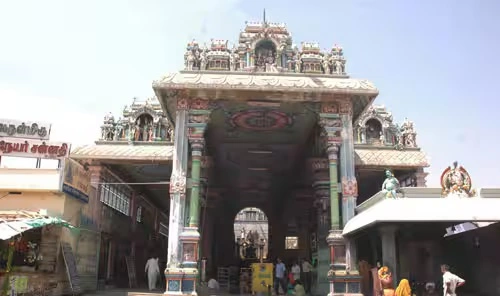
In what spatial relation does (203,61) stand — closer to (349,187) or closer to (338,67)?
(338,67)

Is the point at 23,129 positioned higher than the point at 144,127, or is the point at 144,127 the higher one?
the point at 144,127

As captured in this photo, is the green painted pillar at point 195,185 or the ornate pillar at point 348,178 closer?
the ornate pillar at point 348,178

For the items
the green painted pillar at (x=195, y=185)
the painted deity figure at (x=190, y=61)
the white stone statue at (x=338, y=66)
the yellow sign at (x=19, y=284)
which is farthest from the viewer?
the white stone statue at (x=338, y=66)

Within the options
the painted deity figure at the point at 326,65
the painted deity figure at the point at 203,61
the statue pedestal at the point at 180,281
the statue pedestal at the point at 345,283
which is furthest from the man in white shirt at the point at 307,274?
the painted deity figure at the point at 203,61

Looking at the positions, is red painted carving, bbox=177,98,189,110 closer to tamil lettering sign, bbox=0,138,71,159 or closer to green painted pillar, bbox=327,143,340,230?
tamil lettering sign, bbox=0,138,71,159

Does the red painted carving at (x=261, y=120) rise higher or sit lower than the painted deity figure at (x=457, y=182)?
higher

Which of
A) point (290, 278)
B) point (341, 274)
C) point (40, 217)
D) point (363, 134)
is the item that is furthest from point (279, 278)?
point (40, 217)

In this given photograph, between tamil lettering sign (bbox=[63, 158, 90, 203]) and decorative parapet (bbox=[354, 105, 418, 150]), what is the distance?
13.9 m

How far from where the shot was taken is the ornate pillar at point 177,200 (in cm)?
1537

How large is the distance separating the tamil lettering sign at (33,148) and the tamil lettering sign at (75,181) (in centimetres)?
45

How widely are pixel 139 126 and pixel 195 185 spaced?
887cm

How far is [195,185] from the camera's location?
1670 centimetres

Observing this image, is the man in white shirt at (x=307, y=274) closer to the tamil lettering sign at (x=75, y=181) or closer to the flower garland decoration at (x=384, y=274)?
the flower garland decoration at (x=384, y=274)

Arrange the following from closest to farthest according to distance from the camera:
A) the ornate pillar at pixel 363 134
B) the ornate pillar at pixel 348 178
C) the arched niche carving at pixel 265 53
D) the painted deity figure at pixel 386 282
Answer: the painted deity figure at pixel 386 282
the ornate pillar at pixel 348 178
the arched niche carving at pixel 265 53
the ornate pillar at pixel 363 134
